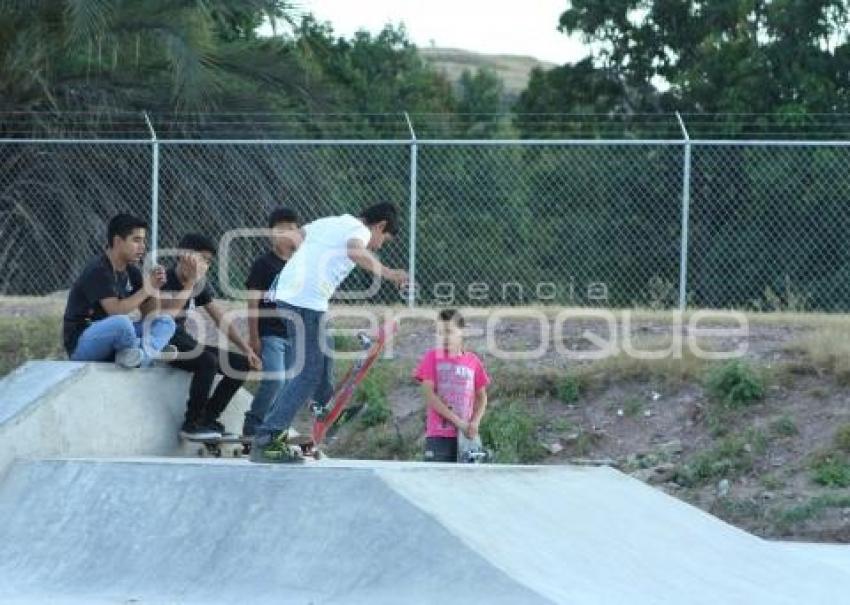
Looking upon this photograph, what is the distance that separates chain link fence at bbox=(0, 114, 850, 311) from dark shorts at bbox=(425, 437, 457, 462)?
22.9ft

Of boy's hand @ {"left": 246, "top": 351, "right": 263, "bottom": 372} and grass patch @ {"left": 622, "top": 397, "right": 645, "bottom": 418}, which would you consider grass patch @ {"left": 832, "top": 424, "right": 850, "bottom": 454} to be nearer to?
Answer: grass patch @ {"left": 622, "top": 397, "right": 645, "bottom": 418}

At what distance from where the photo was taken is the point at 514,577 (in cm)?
807

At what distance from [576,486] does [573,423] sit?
4.70 meters

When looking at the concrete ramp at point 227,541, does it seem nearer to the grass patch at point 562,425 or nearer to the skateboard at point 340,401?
the skateboard at point 340,401

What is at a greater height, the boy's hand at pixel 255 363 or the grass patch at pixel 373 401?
the boy's hand at pixel 255 363

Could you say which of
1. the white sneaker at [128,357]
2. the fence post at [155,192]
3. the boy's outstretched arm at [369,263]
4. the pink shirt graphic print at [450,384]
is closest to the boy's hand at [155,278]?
the white sneaker at [128,357]

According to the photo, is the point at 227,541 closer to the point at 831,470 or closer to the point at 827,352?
the point at 831,470

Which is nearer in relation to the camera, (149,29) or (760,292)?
(760,292)

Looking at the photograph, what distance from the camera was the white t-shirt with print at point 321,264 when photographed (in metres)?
10.0

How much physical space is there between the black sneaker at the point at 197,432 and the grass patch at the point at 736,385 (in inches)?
186

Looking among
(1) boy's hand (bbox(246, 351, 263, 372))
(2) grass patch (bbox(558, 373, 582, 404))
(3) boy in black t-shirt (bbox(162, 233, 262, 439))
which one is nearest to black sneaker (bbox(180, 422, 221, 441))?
(3) boy in black t-shirt (bbox(162, 233, 262, 439))

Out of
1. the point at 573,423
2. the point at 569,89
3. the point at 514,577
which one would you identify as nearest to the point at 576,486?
the point at 514,577

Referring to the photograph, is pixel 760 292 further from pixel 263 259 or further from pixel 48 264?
pixel 263 259

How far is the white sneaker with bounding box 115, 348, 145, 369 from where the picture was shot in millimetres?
11008
